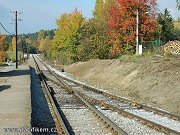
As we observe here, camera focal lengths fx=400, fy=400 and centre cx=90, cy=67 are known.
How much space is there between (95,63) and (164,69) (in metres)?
26.4

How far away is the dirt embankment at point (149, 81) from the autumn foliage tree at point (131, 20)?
12.0 metres

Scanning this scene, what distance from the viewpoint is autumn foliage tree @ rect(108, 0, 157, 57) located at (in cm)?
5338

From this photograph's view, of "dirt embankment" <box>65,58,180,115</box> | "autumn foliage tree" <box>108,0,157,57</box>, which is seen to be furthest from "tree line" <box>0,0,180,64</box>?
"dirt embankment" <box>65,58,180,115</box>

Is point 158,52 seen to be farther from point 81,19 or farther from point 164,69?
point 81,19

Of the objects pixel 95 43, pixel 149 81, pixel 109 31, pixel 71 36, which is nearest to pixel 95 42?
pixel 95 43

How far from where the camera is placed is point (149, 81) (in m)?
27.9

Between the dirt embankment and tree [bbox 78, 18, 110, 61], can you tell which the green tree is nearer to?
tree [bbox 78, 18, 110, 61]

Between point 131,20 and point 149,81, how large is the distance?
87.9 feet

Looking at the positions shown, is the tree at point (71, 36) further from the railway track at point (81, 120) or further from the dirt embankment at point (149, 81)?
the railway track at point (81, 120)

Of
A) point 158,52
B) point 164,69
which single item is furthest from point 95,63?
point 164,69

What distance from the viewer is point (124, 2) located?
5394 centimetres

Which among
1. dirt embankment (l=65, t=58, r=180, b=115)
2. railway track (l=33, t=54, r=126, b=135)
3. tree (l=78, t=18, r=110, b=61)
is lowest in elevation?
railway track (l=33, t=54, r=126, b=135)

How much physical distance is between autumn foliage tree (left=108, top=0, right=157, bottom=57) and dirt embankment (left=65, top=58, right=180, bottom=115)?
12049 mm

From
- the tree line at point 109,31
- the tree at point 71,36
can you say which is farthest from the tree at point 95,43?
the tree at point 71,36
